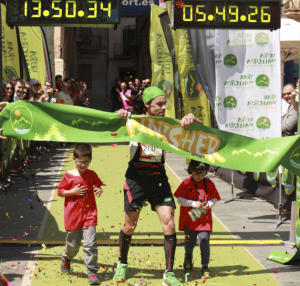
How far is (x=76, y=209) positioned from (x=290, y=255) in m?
2.65

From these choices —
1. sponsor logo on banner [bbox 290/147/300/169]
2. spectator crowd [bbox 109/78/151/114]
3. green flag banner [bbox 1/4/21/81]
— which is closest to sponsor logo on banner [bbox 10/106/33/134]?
spectator crowd [bbox 109/78/151/114]

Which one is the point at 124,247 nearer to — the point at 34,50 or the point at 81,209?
the point at 81,209

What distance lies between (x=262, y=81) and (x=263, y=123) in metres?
0.73

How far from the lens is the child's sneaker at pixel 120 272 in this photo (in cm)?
487

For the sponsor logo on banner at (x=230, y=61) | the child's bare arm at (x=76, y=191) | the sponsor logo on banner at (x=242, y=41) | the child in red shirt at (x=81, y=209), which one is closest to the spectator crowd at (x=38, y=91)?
the child in red shirt at (x=81, y=209)

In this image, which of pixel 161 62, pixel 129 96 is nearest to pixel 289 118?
pixel 161 62

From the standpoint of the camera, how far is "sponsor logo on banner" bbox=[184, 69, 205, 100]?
10.6 m

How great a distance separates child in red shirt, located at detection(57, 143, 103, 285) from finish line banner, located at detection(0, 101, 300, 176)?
343 mm

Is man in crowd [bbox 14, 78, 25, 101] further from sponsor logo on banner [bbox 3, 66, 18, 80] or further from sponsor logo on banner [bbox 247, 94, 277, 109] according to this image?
sponsor logo on banner [bbox 247, 94, 277, 109]

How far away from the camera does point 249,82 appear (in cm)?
822

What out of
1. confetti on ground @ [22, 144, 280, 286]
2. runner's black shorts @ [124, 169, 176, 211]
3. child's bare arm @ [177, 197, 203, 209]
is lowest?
confetti on ground @ [22, 144, 280, 286]

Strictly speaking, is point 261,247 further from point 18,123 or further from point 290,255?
point 18,123

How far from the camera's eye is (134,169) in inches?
195

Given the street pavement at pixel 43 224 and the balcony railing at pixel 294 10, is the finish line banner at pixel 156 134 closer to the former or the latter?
the street pavement at pixel 43 224
